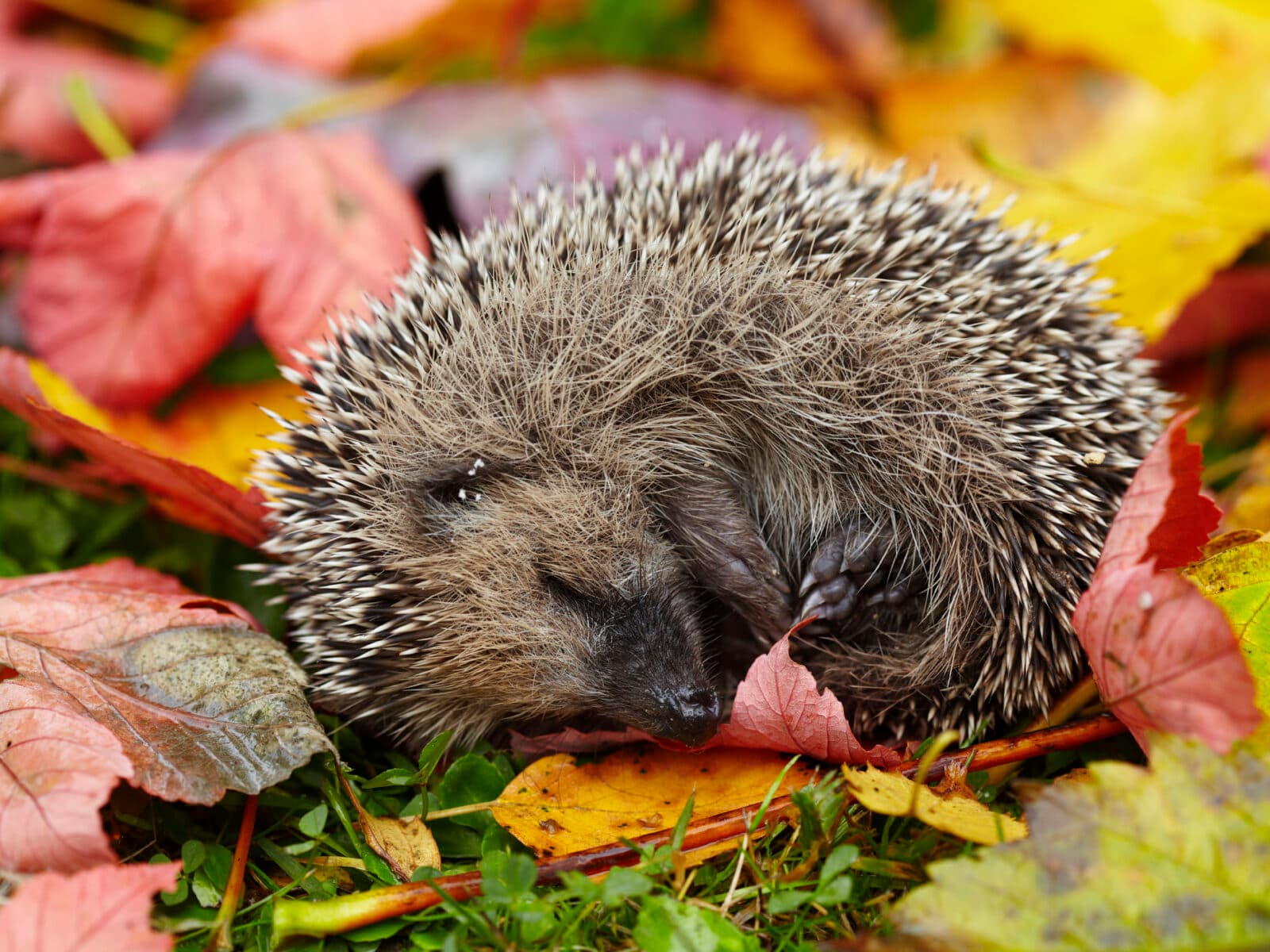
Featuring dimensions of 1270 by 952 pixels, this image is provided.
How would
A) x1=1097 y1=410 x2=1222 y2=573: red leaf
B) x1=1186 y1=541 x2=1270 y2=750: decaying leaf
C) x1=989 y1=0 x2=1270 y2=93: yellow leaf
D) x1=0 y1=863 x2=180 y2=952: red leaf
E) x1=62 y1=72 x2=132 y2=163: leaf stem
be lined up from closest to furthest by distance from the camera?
x1=0 y1=863 x2=180 y2=952: red leaf, x1=1097 y1=410 x2=1222 y2=573: red leaf, x1=1186 y1=541 x2=1270 y2=750: decaying leaf, x1=62 y1=72 x2=132 y2=163: leaf stem, x1=989 y1=0 x2=1270 y2=93: yellow leaf

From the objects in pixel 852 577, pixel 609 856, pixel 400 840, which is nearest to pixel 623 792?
pixel 609 856

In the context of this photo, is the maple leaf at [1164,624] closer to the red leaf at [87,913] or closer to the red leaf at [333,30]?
the red leaf at [87,913]

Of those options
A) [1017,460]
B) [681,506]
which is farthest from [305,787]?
[1017,460]

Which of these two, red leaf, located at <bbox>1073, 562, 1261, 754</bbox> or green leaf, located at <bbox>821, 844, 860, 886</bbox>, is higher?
red leaf, located at <bbox>1073, 562, 1261, 754</bbox>

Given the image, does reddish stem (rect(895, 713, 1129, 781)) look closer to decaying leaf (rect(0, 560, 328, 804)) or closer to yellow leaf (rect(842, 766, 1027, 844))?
yellow leaf (rect(842, 766, 1027, 844))

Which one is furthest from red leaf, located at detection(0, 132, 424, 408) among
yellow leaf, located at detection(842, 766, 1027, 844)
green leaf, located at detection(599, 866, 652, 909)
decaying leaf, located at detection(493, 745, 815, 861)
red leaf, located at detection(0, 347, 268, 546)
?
yellow leaf, located at detection(842, 766, 1027, 844)

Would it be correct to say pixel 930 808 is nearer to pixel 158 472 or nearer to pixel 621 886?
pixel 621 886
